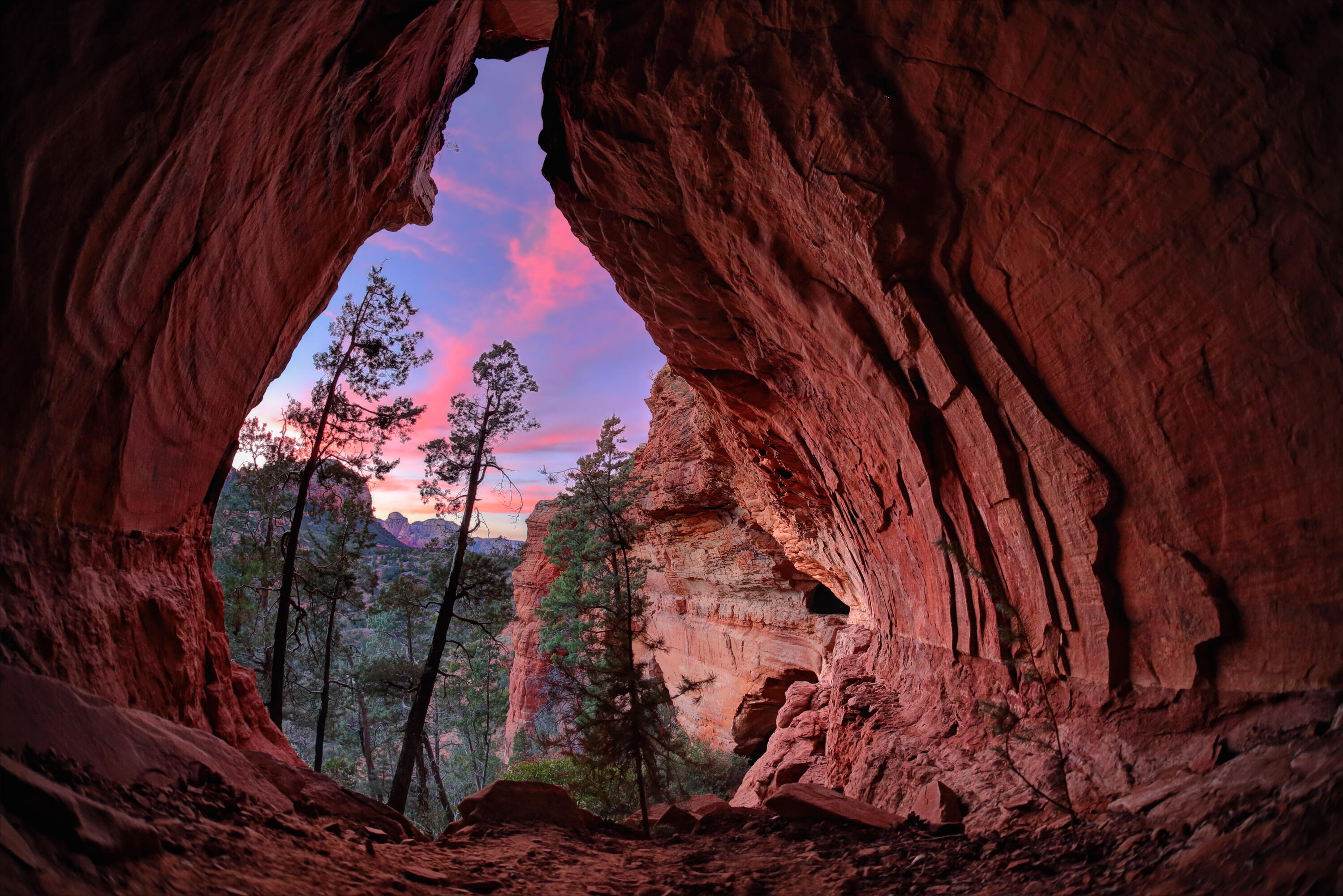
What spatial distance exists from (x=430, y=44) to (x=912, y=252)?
7.14 meters

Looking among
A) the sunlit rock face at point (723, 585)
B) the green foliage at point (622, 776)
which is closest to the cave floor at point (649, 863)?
the green foliage at point (622, 776)

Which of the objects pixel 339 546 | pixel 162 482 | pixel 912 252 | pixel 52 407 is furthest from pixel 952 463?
pixel 339 546

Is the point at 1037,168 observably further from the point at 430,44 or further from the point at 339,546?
the point at 339,546

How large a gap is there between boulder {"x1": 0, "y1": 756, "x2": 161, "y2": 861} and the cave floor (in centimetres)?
9

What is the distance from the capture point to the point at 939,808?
5.34 m

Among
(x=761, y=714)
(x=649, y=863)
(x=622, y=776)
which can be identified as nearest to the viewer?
(x=649, y=863)

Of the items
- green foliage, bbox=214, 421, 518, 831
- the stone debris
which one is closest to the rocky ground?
the stone debris

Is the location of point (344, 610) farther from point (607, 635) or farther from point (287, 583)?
point (607, 635)

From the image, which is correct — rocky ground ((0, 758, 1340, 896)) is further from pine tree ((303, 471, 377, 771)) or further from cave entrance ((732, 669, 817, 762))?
cave entrance ((732, 669, 817, 762))

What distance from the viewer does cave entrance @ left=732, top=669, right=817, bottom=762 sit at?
2136 cm

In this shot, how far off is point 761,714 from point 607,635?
1415cm

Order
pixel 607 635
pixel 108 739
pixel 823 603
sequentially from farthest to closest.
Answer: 1. pixel 823 603
2. pixel 607 635
3. pixel 108 739

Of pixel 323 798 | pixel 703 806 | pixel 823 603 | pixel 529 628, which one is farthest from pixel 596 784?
pixel 529 628

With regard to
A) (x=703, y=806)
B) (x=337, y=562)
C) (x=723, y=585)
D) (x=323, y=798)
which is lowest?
(x=703, y=806)
